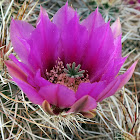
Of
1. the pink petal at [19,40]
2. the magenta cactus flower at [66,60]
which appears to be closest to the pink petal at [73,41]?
the magenta cactus flower at [66,60]

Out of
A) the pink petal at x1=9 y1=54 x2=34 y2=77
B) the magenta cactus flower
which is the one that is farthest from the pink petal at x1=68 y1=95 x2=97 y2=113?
the pink petal at x1=9 y1=54 x2=34 y2=77

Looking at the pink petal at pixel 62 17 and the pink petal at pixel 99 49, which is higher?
the pink petal at pixel 62 17

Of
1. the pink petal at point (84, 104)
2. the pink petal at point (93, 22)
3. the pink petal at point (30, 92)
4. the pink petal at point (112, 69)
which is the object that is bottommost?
the pink petal at point (84, 104)

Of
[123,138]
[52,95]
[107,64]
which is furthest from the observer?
[123,138]

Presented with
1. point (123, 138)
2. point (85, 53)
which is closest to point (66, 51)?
point (85, 53)

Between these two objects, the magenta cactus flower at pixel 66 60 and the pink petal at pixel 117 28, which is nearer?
the magenta cactus flower at pixel 66 60

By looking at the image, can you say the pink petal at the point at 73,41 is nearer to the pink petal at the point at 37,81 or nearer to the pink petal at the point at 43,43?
the pink petal at the point at 43,43

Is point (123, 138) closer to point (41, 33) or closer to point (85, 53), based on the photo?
point (85, 53)

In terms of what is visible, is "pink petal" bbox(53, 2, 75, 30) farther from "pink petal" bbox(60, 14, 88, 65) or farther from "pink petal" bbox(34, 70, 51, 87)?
"pink petal" bbox(34, 70, 51, 87)
